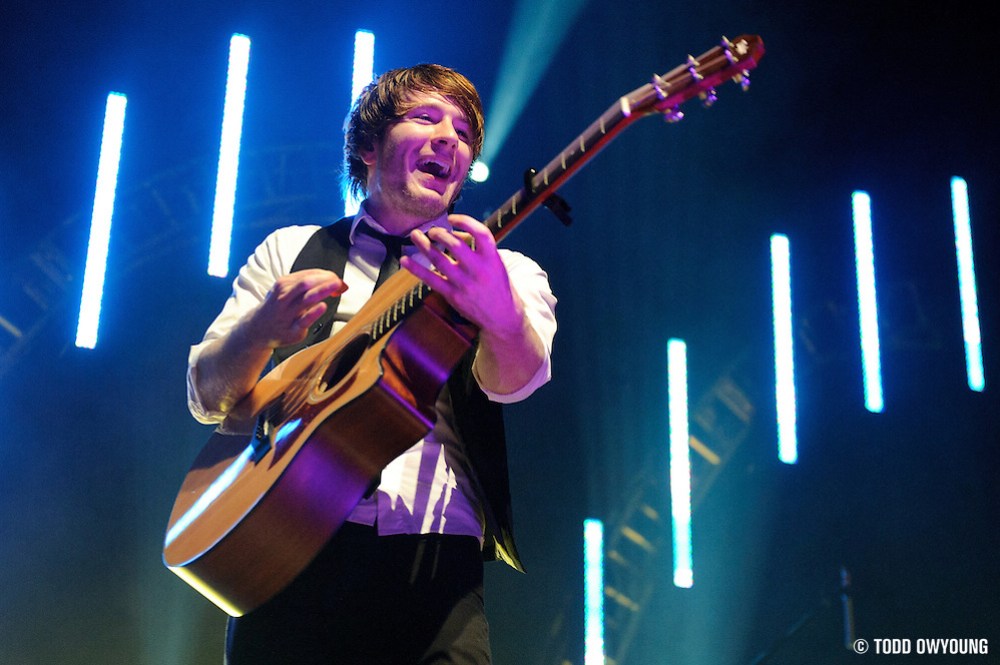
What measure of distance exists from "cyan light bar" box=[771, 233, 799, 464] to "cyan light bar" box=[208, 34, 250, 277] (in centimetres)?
205

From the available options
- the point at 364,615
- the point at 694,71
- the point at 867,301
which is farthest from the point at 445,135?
the point at 867,301

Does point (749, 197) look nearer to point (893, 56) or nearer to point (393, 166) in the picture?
point (893, 56)

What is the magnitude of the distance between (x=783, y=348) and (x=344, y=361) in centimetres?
259

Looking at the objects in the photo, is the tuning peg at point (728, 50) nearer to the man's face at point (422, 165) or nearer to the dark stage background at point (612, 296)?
the man's face at point (422, 165)

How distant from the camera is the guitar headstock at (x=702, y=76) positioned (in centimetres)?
154

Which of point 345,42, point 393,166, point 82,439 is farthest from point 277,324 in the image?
point 345,42

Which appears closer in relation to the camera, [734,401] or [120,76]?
[120,76]

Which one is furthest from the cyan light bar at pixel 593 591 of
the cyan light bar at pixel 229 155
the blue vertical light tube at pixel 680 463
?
the cyan light bar at pixel 229 155

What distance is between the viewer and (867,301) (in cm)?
391

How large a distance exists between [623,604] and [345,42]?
83.4 inches

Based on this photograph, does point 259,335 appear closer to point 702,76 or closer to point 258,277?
point 258,277

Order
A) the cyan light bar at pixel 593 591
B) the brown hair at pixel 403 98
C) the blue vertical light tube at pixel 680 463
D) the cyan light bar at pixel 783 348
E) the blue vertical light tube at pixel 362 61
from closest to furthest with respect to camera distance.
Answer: the brown hair at pixel 403 98, the cyan light bar at pixel 593 591, the blue vertical light tube at pixel 362 61, the blue vertical light tube at pixel 680 463, the cyan light bar at pixel 783 348

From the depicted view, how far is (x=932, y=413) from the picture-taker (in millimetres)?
3865

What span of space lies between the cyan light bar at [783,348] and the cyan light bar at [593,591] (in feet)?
2.81
